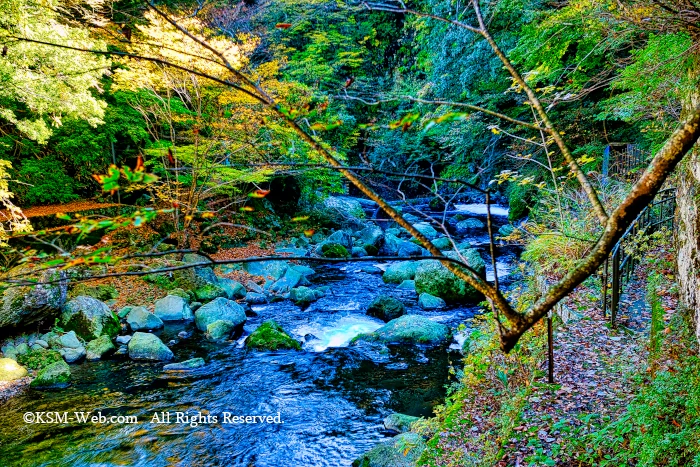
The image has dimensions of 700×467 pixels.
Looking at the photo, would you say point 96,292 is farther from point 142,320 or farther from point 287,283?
point 287,283

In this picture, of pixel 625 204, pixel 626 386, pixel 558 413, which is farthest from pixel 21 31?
pixel 626 386

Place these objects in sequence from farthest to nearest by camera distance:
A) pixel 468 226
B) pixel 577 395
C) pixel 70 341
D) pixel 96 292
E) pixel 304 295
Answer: pixel 468 226, pixel 304 295, pixel 96 292, pixel 70 341, pixel 577 395

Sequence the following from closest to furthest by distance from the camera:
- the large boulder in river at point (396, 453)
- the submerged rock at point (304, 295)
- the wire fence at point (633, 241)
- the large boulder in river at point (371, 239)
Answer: the large boulder in river at point (396, 453), the wire fence at point (633, 241), the submerged rock at point (304, 295), the large boulder in river at point (371, 239)

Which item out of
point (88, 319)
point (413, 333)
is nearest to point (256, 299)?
point (88, 319)

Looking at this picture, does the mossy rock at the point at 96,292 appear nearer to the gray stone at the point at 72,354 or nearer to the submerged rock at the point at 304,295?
the gray stone at the point at 72,354

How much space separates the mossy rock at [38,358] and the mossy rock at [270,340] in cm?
362

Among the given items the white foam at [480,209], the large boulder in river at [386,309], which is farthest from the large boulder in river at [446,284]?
the white foam at [480,209]

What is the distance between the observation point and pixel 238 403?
6.86m

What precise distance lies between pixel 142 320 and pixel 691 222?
10470mm

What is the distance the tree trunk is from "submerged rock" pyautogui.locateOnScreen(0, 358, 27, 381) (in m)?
10.0

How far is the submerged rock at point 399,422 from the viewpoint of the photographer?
5971 mm

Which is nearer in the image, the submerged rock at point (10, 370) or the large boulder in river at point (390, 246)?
the submerged rock at point (10, 370)

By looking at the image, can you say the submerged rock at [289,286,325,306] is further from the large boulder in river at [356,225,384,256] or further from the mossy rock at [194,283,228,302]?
the large boulder in river at [356,225,384,256]

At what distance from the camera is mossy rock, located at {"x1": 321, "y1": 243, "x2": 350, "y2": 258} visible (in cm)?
1638
